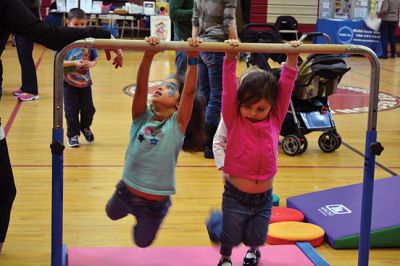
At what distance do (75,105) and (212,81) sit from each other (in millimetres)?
1251

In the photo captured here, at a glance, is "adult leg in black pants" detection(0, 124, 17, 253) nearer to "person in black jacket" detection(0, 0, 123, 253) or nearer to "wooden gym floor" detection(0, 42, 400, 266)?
"wooden gym floor" detection(0, 42, 400, 266)

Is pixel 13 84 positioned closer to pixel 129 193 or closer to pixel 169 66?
pixel 169 66

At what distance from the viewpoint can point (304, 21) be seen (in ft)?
60.1

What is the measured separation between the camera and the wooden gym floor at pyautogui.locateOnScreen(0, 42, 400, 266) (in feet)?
12.8

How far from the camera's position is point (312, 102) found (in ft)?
19.9

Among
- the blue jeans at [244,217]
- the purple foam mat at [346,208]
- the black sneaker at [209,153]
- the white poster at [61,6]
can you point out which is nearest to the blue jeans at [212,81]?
the black sneaker at [209,153]

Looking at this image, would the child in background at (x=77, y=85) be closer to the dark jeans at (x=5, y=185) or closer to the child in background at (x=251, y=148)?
the dark jeans at (x=5, y=185)

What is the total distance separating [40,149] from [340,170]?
103 inches

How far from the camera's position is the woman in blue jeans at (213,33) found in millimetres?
5453

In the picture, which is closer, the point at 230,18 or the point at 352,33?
the point at 230,18

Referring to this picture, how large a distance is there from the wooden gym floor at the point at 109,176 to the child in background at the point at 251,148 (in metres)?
0.76

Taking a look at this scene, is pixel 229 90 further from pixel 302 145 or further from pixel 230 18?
pixel 302 145

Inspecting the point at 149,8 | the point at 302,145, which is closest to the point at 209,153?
the point at 302,145

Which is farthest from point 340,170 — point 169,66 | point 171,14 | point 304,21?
point 304,21
